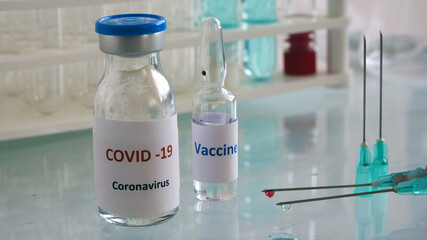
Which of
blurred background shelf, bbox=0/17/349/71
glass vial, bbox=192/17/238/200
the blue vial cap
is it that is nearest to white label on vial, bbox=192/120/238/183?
glass vial, bbox=192/17/238/200

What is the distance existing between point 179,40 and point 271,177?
0.33m

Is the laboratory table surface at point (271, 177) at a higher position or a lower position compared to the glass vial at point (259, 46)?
lower

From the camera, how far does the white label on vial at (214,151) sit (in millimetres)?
928

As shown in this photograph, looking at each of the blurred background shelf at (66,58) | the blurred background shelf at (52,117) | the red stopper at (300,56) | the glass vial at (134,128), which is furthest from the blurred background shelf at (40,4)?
the red stopper at (300,56)

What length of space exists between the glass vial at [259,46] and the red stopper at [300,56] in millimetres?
45

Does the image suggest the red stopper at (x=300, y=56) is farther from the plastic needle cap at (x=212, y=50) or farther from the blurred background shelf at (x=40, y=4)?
the plastic needle cap at (x=212, y=50)

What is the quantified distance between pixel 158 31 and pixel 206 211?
0.25m

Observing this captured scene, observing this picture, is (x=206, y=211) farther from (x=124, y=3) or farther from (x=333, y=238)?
(x=124, y=3)

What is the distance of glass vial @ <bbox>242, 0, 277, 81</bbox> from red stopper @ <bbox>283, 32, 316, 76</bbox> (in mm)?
45

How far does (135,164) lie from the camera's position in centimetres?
83

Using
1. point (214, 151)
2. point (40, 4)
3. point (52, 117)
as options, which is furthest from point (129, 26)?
point (52, 117)

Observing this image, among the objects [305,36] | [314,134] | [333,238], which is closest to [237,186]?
[333,238]

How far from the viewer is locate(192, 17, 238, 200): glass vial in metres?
0.92

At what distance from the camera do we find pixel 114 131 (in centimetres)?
83
